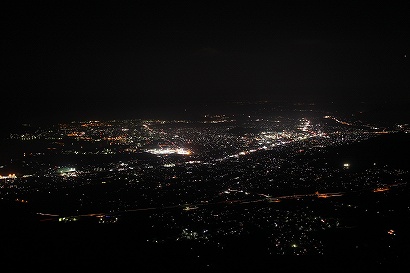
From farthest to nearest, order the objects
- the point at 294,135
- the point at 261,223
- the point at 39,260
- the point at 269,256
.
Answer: the point at 294,135
the point at 261,223
the point at 269,256
the point at 39,260

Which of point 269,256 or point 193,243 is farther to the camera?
point 193,243

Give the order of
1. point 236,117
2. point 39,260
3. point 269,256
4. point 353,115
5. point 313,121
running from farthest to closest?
1. point 236,117
2. point 353,115
3. point 313,121
4. point 269,256
5. point 39,260

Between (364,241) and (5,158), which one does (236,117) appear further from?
(364,241)

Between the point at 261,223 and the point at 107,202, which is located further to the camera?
the point at 107,202

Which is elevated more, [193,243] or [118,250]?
[118,250]

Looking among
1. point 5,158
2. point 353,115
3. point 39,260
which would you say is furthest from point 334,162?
point 353,115

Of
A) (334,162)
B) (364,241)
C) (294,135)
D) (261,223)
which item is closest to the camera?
(364,241)

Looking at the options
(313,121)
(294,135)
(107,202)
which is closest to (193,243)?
(107,202)

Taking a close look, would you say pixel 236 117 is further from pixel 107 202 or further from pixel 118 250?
pixel 118 250

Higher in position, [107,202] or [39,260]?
[39,260]
